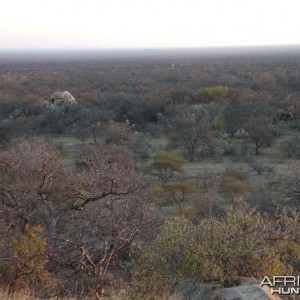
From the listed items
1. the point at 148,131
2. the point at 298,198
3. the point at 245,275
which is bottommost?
the point at 148,131

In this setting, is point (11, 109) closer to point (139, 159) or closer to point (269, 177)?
point (139, 159)

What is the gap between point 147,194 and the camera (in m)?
13.6

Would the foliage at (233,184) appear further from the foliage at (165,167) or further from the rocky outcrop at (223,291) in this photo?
the rocky outcrop at (223,291)

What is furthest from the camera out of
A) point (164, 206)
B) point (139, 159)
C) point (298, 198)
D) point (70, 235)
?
point (139, 159)

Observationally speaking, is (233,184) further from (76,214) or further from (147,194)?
(76,214)

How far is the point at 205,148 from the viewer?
25516mm

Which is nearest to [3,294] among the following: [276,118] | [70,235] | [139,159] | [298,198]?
[70,235]

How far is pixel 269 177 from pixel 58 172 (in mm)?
8618

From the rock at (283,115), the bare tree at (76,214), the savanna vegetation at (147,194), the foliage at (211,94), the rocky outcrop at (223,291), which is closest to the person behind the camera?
the rocky outcrop at (223,291)

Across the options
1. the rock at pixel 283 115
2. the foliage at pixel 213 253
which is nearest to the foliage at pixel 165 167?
the foliage at pixel 213 253

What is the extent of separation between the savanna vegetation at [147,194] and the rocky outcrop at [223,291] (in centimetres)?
18

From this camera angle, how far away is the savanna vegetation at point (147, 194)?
714 cm

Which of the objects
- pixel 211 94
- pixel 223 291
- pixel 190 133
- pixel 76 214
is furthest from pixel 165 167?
pixel 211 94

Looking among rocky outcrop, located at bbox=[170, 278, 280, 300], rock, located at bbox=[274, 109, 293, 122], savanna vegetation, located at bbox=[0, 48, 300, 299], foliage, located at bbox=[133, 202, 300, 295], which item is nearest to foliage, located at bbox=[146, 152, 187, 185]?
savanna vegetation, located at bbox=[0, 48, 300, 299]
